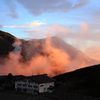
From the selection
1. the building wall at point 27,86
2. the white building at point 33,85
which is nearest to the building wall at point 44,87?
the white building at point 33,85

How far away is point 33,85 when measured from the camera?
162 ft

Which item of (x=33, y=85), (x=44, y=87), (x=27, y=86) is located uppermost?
(x=33, y=85)

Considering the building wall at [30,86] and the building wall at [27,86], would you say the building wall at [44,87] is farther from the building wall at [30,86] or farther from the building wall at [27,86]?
the building wall at [27,86]

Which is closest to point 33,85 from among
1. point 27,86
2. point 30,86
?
point 30,86

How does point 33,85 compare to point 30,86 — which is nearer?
point 33,85

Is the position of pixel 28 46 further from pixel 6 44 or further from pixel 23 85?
pixel 23 85

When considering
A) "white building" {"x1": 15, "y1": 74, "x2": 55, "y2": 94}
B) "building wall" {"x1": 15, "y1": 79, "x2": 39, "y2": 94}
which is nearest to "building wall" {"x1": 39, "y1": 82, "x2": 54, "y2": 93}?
"white building" {"x1": 15, "y1": 74, "x2": 55, "y2": 94}

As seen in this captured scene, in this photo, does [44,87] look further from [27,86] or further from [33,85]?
Result: [27,86]

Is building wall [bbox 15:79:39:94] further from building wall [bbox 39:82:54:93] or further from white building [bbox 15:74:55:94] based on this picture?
building wall [bbox 39:82:54:93]

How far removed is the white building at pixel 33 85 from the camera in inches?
1908

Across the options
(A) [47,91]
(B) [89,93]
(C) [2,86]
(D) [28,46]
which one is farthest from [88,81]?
(D) [28,46]

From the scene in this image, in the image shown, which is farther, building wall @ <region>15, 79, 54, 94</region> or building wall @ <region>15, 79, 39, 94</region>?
building wall @ <region>15, 79, 39, 94</region>

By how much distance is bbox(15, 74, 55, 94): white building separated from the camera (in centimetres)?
4847

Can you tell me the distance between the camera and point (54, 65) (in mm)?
126250
